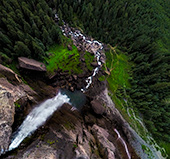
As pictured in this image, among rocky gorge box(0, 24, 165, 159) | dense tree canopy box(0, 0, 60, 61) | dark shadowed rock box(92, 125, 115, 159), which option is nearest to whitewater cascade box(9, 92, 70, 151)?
rocky gorge box(0, 24, 165, 159)

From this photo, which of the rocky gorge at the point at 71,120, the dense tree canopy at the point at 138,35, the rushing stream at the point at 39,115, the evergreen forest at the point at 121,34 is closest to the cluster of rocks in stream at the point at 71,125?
the rocky gorge at the point at 71,120

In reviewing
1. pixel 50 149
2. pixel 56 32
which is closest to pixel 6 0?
pixel 56 32

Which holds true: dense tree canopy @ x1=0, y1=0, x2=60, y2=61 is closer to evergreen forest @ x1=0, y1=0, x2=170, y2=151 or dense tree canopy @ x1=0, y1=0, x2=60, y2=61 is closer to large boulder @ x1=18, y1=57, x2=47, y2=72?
evergreen forest @ x1=0, y1=0, x2=170, y2=151

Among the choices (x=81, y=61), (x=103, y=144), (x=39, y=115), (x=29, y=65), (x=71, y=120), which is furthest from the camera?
(x=81, y=61)

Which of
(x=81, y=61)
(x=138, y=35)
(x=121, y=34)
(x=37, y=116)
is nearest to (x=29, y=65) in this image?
(x=37, y=116)

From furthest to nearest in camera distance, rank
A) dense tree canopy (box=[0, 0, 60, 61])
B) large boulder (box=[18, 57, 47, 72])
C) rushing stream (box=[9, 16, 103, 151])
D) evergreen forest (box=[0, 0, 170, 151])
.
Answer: evergreen forest (box=[0, 0, 170, 151]), large boulder (box=[18, 57, 47, 72]), dense tree canopy (box=[0, 0, 60, 61]), rushing stream (box=[9, 16, 103, 151])

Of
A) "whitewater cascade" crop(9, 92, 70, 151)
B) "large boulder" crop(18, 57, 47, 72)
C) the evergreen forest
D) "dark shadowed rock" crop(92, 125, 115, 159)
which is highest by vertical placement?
the evergreen forest

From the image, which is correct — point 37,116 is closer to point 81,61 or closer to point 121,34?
point 81,61
